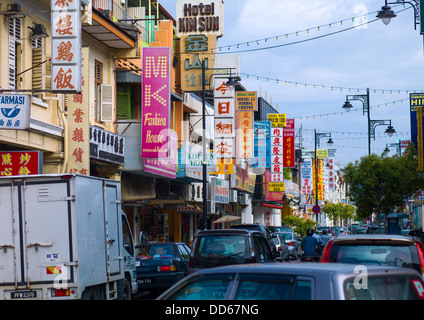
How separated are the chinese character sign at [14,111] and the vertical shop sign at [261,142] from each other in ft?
114

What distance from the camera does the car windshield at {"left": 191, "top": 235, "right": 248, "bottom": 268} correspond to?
51.9 ft

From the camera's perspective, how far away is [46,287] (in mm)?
11766

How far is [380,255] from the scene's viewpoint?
10.9 metres

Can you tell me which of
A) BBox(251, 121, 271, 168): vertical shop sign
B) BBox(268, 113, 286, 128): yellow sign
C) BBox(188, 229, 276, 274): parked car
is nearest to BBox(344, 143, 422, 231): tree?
BBox(251, 121, 271, 168): vertical shop sign

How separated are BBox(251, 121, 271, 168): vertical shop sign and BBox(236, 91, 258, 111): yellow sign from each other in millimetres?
10757

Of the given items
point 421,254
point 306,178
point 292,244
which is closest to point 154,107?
point 421,254

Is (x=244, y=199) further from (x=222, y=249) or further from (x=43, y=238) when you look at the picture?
(x=43, y=238)

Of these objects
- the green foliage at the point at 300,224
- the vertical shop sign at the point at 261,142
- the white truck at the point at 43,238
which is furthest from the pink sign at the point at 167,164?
the green foliage at the point at 300,224

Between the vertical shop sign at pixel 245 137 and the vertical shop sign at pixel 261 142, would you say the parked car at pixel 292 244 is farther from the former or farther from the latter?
the vertical shop sign at pixel 261 142

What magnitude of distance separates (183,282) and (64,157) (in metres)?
15.7

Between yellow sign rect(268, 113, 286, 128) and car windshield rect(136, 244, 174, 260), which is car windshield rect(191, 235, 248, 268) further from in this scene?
yellow sign rect(268, 113, 286, 128)

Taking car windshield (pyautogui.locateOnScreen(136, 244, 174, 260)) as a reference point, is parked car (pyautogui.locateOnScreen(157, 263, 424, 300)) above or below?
above

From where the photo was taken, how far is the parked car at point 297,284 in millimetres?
5344
